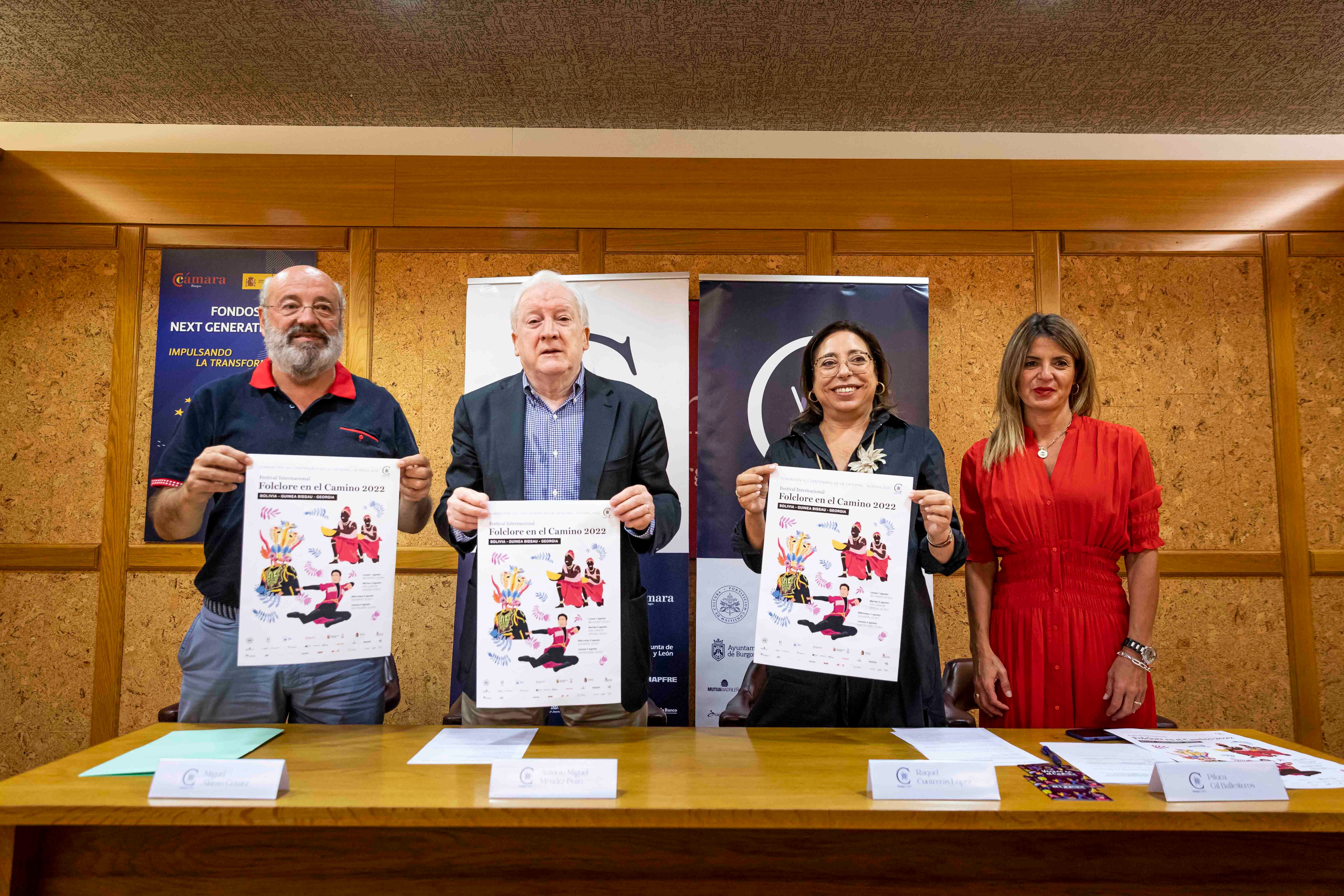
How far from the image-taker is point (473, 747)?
5.45 feet

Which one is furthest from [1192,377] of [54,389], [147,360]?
[54,389]

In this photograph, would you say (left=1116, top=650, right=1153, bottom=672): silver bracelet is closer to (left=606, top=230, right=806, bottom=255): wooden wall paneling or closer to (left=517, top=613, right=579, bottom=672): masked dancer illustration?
(left=517, top=613, right=579, bottom=672): masked dancer illustration

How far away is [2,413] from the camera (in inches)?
147

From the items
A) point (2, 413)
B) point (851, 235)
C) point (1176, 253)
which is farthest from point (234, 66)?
point (1176, 253)

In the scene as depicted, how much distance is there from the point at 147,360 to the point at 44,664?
157cm

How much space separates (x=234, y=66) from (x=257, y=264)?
36.1 inches

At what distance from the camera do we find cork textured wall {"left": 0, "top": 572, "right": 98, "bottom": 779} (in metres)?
3.62

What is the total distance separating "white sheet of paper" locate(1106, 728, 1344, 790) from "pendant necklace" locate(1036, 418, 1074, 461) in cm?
83

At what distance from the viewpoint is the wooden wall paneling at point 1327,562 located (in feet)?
12.2

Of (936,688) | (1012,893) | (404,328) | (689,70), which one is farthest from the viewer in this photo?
(404,328)

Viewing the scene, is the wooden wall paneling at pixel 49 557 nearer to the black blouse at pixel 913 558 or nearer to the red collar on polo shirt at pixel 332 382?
the red collar on polo shirt at pixel 332 382

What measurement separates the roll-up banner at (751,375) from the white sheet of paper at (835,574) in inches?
66.3

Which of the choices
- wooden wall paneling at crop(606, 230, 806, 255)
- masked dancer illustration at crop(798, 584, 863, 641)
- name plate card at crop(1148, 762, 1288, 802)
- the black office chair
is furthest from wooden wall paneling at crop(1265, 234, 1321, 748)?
the black office chair

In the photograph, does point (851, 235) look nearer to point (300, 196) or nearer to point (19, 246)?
point (300, 196)
